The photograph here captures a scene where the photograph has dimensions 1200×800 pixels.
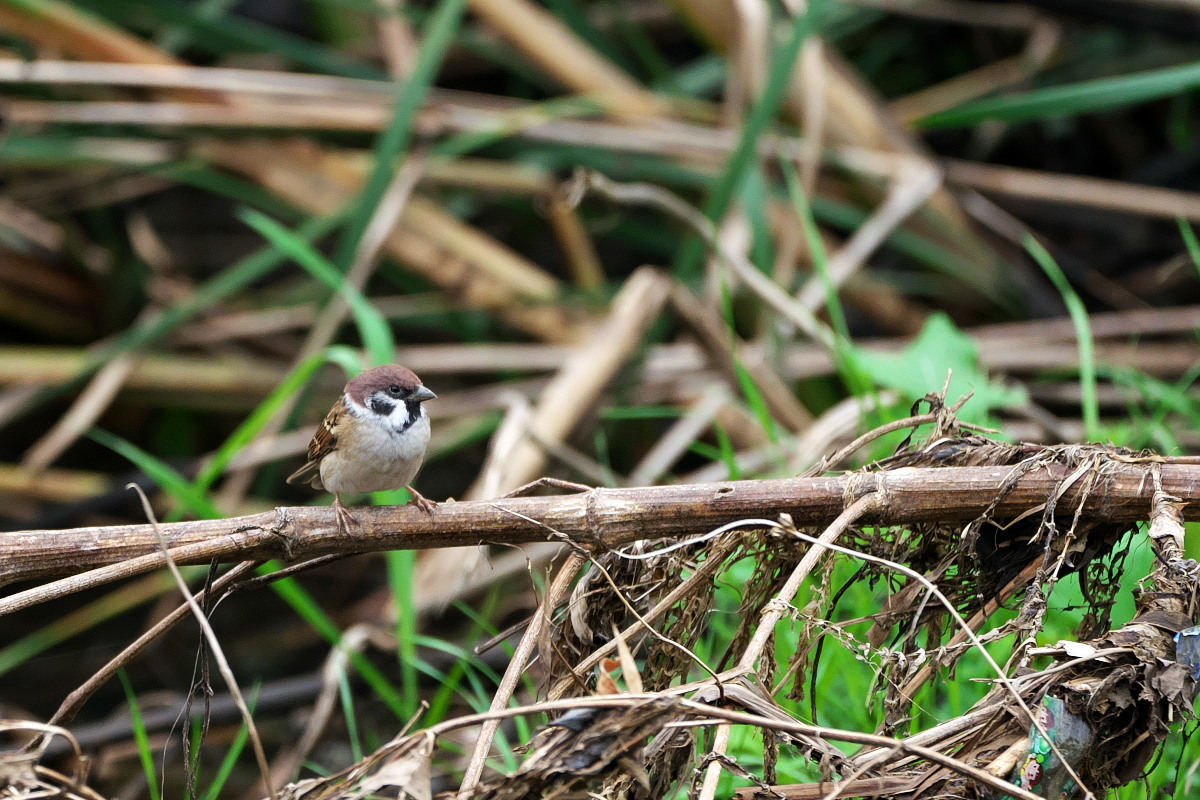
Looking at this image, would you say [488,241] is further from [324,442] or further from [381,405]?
[381,405]

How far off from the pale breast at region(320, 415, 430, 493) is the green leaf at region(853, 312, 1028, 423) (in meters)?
1.46

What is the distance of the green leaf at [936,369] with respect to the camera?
3344 millimetres

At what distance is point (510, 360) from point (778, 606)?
367 centimetres

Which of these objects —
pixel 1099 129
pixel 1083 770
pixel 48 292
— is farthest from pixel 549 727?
pixel 1099 129

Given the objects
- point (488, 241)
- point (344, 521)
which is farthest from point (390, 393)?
point (488, 241)

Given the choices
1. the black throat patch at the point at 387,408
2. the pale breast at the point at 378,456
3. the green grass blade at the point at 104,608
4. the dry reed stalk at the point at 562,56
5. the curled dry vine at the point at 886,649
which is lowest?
the curled dry vine at the point at 886,649

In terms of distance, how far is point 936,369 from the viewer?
3529mm

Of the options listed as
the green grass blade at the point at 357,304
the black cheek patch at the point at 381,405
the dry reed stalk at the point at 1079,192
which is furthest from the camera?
the dry reed stalk at the point at 1079,192

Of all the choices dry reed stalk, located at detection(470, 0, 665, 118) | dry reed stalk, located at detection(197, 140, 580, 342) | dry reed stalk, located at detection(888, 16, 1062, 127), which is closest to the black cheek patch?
dry reed stalk, located at detection(197, 140, 580, 342)

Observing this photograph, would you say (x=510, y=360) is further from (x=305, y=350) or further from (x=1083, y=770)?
(x=1083, y=770)

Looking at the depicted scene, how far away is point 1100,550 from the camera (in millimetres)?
2014

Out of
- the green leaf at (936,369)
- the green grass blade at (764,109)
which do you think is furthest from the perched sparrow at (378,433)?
the green grass blade at (764,109)

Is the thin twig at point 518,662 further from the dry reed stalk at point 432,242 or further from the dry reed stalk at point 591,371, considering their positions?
the dry reed stalk at point 432,242

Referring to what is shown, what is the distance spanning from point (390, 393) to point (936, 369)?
1.72 meters
